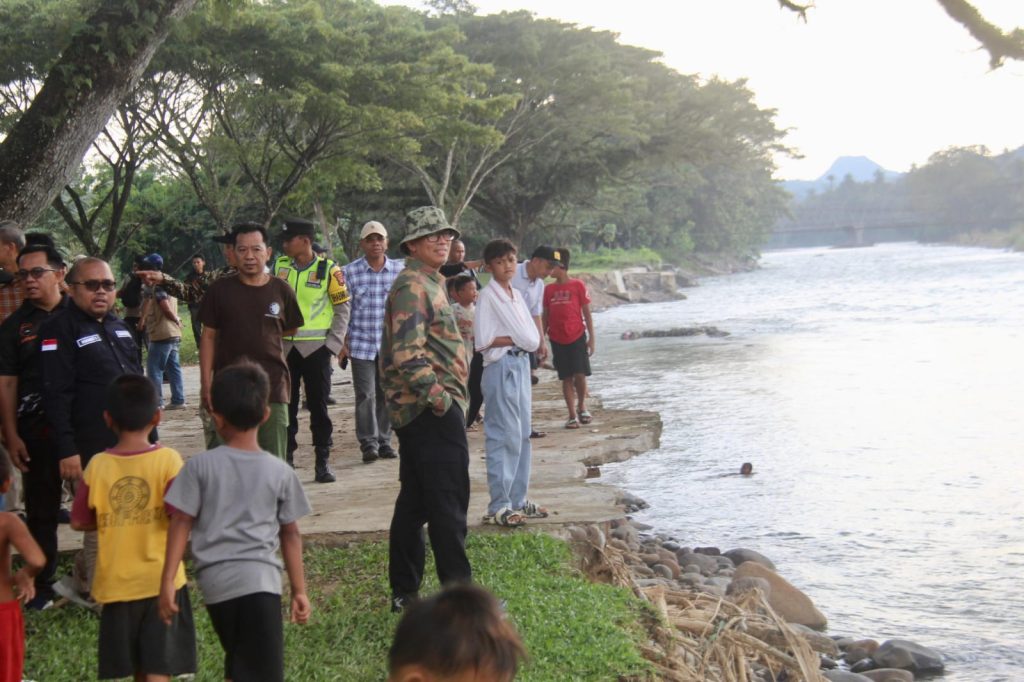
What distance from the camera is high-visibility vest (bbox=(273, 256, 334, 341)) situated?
7578mm

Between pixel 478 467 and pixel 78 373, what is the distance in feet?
13.4

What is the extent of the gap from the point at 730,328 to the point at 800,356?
24.1ft

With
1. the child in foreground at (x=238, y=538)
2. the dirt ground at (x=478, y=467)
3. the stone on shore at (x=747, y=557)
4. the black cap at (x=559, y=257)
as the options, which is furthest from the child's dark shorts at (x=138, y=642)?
the black cap at (x=559, y=257)

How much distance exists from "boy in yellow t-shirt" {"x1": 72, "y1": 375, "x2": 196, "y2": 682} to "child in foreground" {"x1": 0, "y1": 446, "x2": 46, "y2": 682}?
0.22m

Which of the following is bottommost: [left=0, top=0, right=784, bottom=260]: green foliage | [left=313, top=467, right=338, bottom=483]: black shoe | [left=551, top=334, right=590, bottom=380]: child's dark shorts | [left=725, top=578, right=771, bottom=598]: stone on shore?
[left=725, top=578, right=771, bottom=598]: stone on shore

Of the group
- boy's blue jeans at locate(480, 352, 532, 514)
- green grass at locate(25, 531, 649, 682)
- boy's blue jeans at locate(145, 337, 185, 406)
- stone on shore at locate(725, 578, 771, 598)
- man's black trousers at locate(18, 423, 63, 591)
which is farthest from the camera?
boy's blue jeans at locate(145, 337, 185, 406)

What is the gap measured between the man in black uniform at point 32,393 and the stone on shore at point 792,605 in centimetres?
424

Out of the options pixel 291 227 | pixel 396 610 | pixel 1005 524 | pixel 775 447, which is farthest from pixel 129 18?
pixel 775 447

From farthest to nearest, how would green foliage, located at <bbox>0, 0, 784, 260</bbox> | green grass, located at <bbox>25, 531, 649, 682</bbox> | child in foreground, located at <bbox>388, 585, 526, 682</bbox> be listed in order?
1. green foliage, located at <bbox>0, 0, 784, 260</bbox>
2. green grass, located at <bbox>25, 531, 649, 682</bbox>
3. child in foreground, located at <bbox>388, 585, 526, 682</bbox>

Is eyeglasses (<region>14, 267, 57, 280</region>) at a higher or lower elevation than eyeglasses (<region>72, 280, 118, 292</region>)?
higher

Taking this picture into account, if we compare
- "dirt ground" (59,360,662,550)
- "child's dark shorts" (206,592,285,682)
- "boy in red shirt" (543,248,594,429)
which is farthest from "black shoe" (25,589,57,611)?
"boy in red shirt" (543,248,594,429)

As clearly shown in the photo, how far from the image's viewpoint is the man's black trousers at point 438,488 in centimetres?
489

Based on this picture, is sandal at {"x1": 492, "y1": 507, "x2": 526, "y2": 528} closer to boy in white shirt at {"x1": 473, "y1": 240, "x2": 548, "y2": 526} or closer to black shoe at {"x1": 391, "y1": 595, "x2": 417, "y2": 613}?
boy in white shirt at {"x1": 473, "y1": 240, "x2": 548, "y2": 526}

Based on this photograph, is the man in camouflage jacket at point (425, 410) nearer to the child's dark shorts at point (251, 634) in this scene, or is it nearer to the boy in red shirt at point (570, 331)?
the child's dark shorts at point (251, 634)
